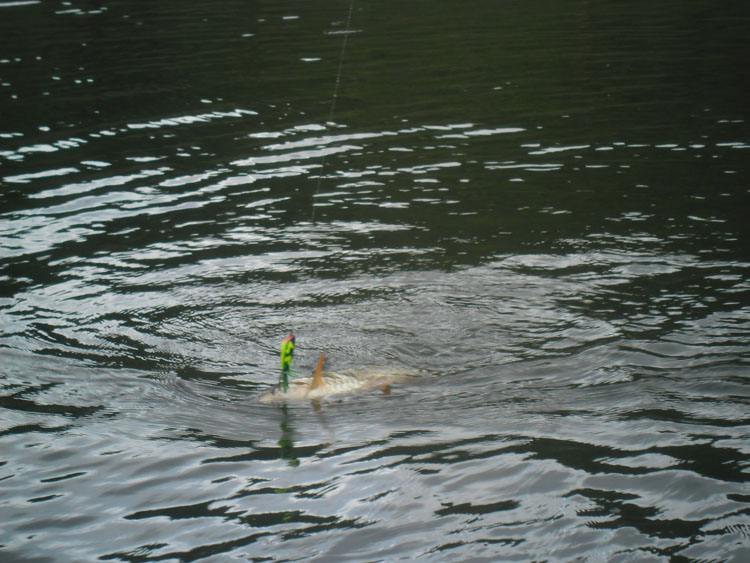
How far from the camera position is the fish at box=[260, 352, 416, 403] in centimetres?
643

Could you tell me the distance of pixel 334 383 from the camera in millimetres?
6578

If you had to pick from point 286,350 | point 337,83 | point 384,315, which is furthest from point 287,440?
point 337,83

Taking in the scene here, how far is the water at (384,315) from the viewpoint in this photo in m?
5.24

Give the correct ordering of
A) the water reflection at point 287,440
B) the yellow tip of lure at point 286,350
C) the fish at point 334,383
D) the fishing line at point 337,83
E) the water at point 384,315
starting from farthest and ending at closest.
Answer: the fishing line at point 337,83 → the fish at point 334,383 → the yellow tip of lure at point 286,350 → the water reflection at point 287,440 → the water at point 384,315

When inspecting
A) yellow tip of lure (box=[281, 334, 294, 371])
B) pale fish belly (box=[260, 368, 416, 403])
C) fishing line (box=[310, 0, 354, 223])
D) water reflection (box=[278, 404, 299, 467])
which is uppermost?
fishing line (box=[310, 0, 354, 223])

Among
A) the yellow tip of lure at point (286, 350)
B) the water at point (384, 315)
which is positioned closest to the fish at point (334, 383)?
the water at point (384, 315)

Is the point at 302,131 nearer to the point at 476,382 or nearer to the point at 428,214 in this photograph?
the point at 428,214

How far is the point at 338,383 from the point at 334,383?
0.04m

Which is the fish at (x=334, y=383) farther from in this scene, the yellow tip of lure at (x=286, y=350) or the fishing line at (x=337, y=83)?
the fishing line at (x=337, y=83)

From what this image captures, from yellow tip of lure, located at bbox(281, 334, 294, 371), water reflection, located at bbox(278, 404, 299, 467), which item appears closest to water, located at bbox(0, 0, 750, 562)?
water reflection, located at bbox(278, 404, 299, 467)

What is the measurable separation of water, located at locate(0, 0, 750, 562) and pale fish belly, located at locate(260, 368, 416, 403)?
0.32 feet

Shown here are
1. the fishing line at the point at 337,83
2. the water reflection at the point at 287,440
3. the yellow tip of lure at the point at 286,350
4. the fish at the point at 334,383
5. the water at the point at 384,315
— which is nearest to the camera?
the water at the point at 384,315

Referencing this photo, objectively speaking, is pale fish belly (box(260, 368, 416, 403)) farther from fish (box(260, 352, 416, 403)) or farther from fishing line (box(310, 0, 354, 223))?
fishing line (box(310, 0, 354, 223))

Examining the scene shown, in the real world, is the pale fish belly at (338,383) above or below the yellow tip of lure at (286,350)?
below
